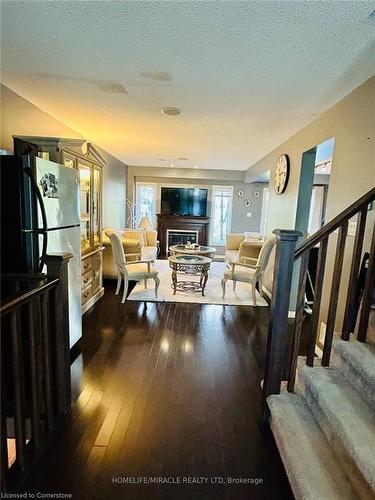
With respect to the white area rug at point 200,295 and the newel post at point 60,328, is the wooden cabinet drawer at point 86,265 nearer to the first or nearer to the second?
the white area rug at point 200,295

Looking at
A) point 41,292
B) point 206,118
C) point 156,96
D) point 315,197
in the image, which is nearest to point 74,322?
point 41,292

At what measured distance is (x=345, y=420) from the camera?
1385mm

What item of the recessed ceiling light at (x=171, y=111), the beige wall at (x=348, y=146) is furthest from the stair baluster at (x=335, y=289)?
the recessed ceiling light at (x=171, y=111)

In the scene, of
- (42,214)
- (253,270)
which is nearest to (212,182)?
(253,270)

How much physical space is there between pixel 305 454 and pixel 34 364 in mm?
1548

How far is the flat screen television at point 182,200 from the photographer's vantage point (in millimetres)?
8375

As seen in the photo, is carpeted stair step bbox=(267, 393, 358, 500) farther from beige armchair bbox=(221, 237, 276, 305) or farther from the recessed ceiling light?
the recessed ceiling light

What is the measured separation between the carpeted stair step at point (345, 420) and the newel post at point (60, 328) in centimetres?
160

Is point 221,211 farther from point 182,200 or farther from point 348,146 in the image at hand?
point 348,146

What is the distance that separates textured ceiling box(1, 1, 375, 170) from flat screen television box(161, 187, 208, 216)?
4855mm

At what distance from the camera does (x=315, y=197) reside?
300 inches

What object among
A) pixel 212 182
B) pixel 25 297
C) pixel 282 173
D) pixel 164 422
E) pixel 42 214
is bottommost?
pixel 164 422

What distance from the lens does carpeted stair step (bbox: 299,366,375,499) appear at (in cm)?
120

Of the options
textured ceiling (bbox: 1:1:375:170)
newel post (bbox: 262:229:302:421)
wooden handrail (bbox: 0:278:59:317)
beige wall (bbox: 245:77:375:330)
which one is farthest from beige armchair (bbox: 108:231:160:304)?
newel post (bbox: 262:229:302:421)
